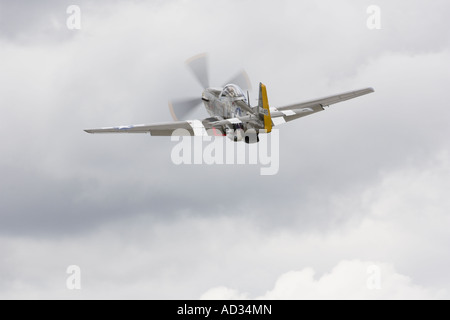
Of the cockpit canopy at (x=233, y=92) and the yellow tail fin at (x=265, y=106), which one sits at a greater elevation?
the cockpit canopy at (x=233, y=92)

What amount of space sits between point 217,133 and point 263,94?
555 centimetres

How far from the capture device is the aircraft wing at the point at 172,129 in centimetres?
4731

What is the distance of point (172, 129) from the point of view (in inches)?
1900

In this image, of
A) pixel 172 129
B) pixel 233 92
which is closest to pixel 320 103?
pixel 233 92

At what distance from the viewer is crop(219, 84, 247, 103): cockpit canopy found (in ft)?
160

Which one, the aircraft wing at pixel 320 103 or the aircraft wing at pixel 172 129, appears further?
the aircraft wing at pixel 320 103

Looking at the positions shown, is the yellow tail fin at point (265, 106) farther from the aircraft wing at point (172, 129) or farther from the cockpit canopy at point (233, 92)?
the aircraft wing at point (172, 129)

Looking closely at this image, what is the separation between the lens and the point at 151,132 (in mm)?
47875

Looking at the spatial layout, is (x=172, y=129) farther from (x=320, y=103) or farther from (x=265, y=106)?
(x=320, y=103)

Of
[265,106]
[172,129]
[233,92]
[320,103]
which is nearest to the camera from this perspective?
[265,106]

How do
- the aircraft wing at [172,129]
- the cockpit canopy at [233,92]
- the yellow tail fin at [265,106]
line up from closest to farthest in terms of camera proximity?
1. the yellow tail fin at [265,106]
2. the aircraft wing at [172,129]
3. the cockpit canopy at [233,92]

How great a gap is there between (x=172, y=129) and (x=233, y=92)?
4.74 m

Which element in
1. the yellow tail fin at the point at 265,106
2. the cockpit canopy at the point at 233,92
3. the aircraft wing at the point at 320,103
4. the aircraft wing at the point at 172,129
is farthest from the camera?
the aircraft wing at the point at 320,103

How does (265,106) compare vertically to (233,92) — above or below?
below
